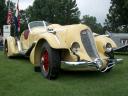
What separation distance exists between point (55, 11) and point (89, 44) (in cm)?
6591

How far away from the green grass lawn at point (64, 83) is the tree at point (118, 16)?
40.4 metres

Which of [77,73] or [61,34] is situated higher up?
[61,34]

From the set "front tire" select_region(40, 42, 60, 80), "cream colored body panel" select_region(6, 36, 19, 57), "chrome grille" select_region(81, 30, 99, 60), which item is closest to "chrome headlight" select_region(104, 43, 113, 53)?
"chrome grille" select_region(81, 30, 99, 60)

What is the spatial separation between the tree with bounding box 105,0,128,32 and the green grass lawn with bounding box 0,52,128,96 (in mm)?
40394

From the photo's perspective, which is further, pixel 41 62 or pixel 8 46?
pixel 8 46

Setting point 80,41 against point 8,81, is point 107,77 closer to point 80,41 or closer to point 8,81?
point 80,41

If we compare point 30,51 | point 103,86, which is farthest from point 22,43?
point 103,86

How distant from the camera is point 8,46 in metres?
14.6

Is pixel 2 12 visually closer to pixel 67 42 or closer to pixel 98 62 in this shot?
pixel 67 42

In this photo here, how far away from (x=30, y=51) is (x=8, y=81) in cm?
254

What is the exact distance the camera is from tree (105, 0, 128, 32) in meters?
52.2

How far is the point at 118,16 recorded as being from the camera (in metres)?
54.0

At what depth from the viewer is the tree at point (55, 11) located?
7406cm

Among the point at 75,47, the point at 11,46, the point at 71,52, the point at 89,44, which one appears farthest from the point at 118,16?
the point at 71,52
